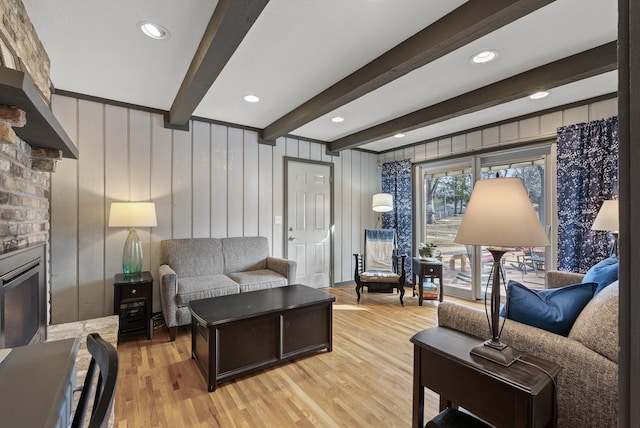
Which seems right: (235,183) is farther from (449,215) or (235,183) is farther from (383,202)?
(449,215)

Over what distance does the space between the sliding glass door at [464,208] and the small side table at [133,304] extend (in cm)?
391

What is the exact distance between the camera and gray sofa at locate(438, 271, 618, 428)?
1146mm

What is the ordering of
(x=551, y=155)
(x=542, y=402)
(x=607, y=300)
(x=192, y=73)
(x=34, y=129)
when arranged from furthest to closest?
(x=551, y=155) < (x=192, y=73) < (x=34, y=129) < (x=607, y=300) < (x=542, y=402)

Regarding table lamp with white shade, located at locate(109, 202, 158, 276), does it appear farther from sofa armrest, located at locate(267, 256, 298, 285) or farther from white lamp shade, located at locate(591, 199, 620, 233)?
white lamp shade, located at locate(591, 199, 620, 233)

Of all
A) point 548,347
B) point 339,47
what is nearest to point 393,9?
point 339,47

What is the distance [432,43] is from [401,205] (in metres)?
3.39

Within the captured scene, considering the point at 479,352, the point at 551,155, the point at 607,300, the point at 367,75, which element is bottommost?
the point at 479,352

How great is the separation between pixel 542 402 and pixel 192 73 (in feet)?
9.52

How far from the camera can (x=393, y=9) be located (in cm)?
172

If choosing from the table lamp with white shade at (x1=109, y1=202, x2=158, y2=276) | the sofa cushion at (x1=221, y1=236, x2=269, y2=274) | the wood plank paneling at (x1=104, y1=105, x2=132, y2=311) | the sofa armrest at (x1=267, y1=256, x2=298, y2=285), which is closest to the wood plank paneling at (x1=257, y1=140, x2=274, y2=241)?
the sofa cushion at (x1=221, y1=236, x2=269, y2=274)

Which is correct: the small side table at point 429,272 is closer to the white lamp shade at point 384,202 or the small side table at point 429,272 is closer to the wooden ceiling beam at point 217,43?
the white lamp shade at point 384,202

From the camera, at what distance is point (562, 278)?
2586 millimetres

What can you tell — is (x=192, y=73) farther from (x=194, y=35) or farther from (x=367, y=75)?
(x=367, y=75)

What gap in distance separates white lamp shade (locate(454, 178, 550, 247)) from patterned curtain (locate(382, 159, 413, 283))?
362cm
